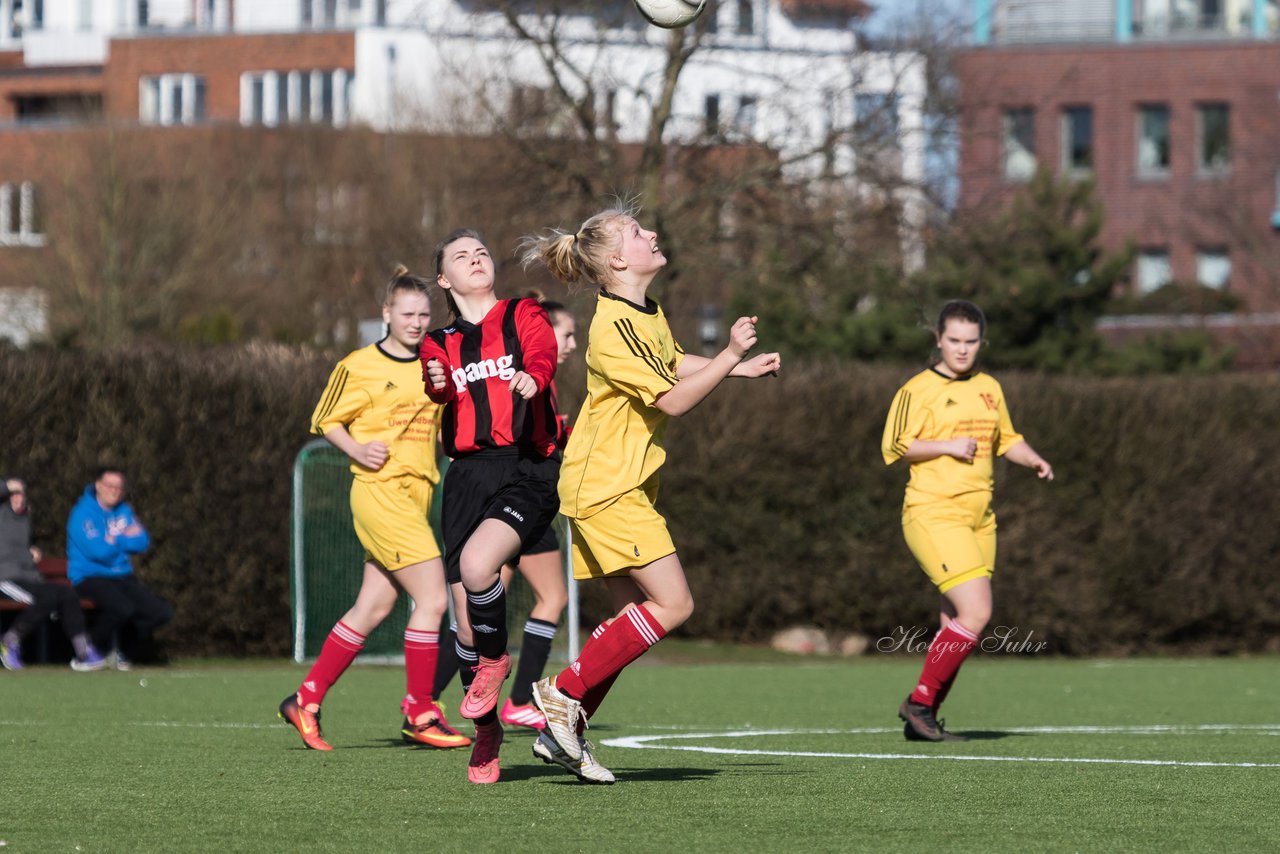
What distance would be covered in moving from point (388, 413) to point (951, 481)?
2.58m

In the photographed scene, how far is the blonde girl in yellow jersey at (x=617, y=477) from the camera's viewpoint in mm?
6629

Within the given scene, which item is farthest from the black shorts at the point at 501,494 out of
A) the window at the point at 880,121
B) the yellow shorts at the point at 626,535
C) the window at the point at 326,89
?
the window at the point at 326,89

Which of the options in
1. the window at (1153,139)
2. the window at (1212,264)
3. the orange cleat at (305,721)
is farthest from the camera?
the window at (1153,139)

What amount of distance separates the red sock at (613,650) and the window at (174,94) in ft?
195

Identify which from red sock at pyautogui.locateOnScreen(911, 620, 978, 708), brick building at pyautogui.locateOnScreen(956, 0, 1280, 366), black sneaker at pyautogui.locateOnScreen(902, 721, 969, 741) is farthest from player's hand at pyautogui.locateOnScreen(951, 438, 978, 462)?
brick building at pyautogui.locateOnScreen(956, 0, 1280, 366)

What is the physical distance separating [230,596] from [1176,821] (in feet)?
39.8

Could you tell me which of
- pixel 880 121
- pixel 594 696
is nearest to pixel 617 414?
pixel 594 696

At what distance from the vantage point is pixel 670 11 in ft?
30.2

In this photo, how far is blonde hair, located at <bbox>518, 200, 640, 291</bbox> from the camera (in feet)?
22.4

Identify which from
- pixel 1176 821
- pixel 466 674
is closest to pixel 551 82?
pixel 466 674

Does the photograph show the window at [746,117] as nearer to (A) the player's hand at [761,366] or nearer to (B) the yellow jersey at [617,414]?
(B) the yellow jersey at [617,414]

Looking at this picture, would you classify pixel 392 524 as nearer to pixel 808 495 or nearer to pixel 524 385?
pixel 524 385

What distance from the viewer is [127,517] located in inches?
615

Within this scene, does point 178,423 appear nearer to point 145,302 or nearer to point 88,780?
point 88,780
